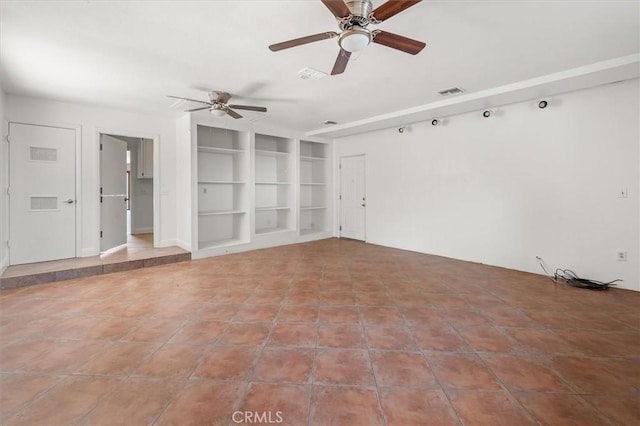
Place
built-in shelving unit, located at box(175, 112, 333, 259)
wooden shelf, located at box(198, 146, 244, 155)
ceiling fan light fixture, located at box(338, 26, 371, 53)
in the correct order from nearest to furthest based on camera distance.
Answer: ceiling fan light fixture, located at box(338, 26, 371, 53), built-in shelving unit, located at box(175, 112, 333, 259), wooden shelf, located at box(198, 146, 244, 155)

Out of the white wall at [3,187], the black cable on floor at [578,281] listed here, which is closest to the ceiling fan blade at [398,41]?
the black cable on floor at [578,281]

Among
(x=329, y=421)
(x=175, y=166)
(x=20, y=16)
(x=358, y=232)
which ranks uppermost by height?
(x=20, y=16)

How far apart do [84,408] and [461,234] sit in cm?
530

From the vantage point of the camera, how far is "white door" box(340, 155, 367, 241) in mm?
6879

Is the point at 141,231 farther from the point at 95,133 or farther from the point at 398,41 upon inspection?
the point at 398,41

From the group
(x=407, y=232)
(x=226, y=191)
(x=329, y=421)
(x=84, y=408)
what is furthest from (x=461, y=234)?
(x=84, y=408)

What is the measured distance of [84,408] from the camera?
1636 millimetres

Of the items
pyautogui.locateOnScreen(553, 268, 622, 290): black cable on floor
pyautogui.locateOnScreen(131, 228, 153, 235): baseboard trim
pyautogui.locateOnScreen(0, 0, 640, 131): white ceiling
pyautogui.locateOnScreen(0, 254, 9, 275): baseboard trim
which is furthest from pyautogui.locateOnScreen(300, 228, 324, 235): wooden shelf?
pyautogui.locateOnScreen(0, 254, 9, 275): baseboard trim

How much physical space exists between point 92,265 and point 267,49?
157 inches

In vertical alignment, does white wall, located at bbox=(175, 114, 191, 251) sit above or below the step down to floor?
above

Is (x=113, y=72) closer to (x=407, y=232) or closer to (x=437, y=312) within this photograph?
(x=437, y=312)

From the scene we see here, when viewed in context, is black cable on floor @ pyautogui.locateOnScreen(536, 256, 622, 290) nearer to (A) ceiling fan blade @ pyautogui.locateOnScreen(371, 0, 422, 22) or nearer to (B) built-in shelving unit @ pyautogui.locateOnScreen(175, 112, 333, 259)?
(A) ceiling fan blade @ pyautogui.locateOnScreen(371, 0, 422, 22)

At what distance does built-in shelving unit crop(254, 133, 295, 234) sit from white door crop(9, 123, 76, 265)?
10.9 feet

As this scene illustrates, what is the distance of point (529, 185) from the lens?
431 cm
